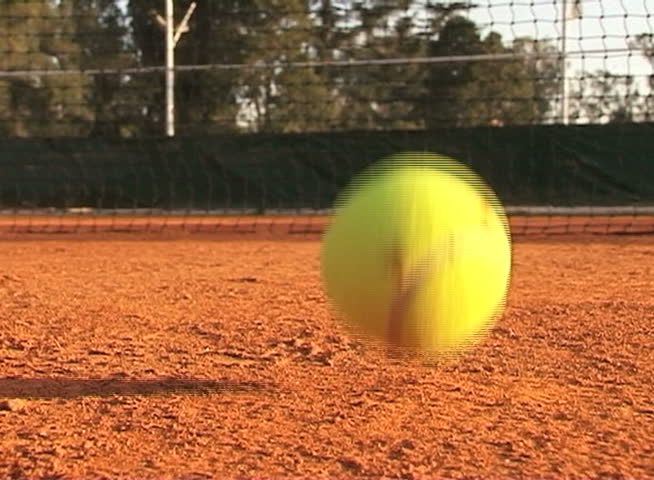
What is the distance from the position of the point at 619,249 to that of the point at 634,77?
494cm

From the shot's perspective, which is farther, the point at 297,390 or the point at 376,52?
the point at 376,52

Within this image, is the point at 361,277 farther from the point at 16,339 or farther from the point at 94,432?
the point at 16,339

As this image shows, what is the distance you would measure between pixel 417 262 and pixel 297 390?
797 millimetres

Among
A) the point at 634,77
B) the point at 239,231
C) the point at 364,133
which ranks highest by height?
the point at 634,77

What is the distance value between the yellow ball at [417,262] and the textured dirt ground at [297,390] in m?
0.33

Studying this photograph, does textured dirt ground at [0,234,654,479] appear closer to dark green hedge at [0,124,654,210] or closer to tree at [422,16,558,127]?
dark green hedge at [0,124,654,210]

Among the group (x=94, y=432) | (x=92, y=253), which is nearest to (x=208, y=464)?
(x=94, y=432)

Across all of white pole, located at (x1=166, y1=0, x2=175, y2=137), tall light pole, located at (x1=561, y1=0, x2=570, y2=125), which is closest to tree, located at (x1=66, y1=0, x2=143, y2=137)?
white pole, located at (x1=166, y1=0, x2=175, y2=137)

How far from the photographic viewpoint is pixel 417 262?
3.07 m

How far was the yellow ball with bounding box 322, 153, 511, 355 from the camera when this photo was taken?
308 cm

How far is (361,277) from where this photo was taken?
3.13 meters

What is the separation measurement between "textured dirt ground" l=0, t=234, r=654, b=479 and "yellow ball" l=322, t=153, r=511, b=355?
13.2 inches

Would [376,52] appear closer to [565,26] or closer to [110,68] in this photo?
[110,68]

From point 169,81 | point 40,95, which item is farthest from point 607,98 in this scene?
point 40,95
